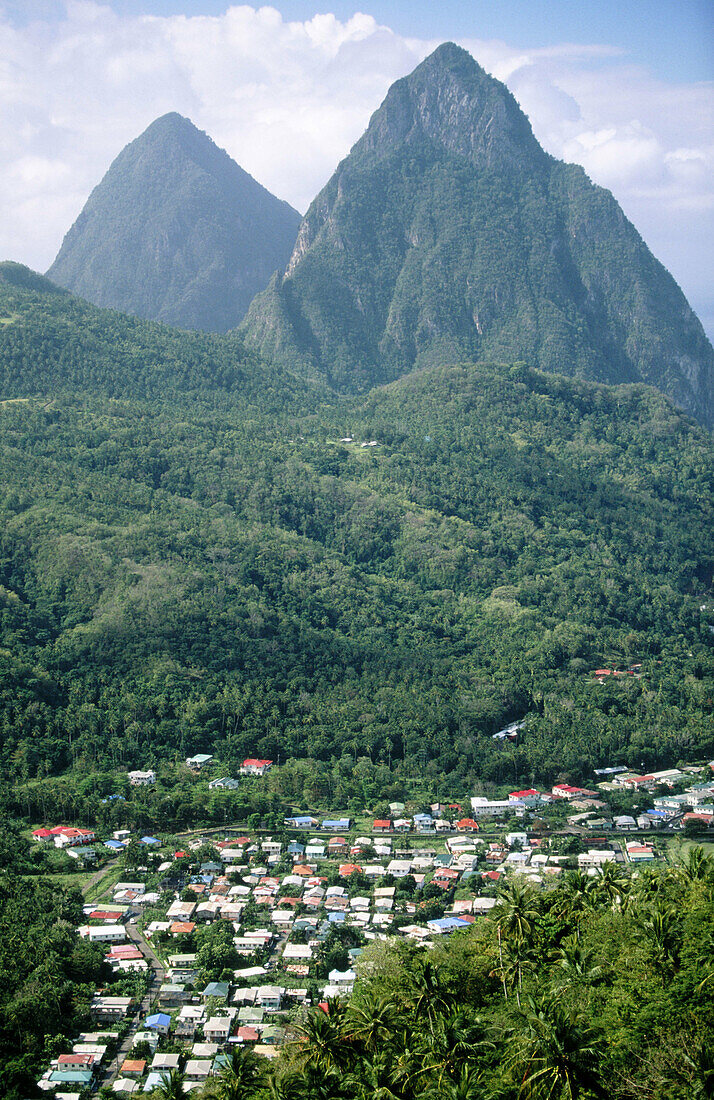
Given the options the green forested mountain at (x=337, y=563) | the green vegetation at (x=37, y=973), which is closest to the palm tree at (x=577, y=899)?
the green vegetation at (x=37, y=973)

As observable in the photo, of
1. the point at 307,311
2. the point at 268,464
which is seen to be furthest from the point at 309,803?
the point at 307,311

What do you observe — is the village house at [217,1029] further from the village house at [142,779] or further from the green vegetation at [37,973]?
the village house at [142,779]

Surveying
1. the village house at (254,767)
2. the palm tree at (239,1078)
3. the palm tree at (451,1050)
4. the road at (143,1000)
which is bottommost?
the village house at (254,767)

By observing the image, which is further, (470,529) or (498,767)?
(470,529)

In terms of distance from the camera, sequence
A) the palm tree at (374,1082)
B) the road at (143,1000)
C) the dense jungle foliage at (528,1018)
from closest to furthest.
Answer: the dense jungle foliage at (528,1018)
the palm tree at (374,1082)
the road at (143,1000)

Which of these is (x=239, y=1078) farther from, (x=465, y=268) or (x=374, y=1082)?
(x=465, y=268)

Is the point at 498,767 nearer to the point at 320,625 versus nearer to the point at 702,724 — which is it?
the point at 702,724
